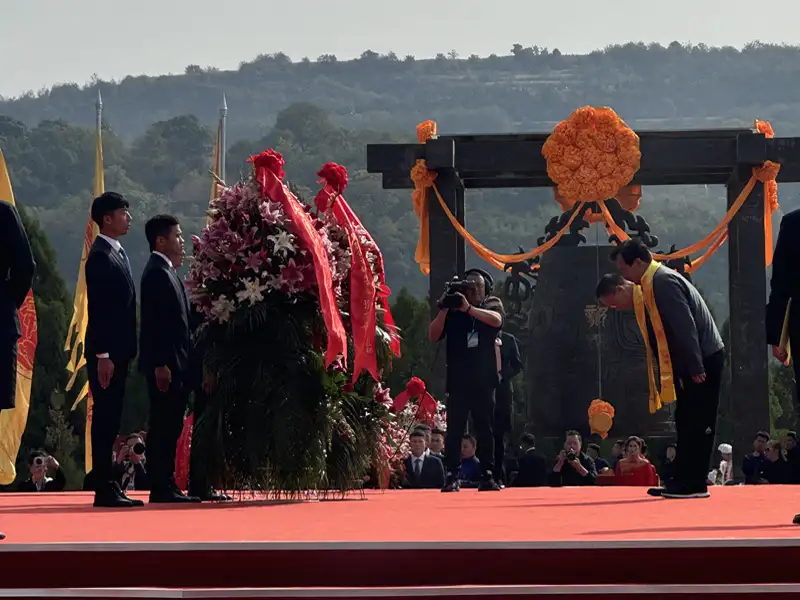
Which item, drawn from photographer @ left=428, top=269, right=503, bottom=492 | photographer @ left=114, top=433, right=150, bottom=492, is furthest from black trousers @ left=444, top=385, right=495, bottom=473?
photographer @ left=114, top=433, right=150, bottom=492

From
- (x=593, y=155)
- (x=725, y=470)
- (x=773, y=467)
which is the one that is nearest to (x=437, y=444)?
(x=773, y=467)

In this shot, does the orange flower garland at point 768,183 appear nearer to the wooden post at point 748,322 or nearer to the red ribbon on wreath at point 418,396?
the wooden post at point 748,322

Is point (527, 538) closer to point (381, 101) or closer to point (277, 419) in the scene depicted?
point (277, 419)

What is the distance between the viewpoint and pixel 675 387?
9.06 metres

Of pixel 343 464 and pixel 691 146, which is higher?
pixel 691 146

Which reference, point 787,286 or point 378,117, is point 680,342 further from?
point 378,117

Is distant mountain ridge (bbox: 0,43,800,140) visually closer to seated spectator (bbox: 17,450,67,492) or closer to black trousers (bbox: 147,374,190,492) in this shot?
seated spectator (bbox: 17,450,67,492)

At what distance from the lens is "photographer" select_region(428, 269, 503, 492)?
34.5ft

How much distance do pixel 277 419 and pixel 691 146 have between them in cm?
1018

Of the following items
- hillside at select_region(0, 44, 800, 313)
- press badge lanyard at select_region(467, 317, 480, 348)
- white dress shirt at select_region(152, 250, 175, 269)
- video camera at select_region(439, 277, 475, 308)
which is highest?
white dress shirt at select_region(152, 250, 175, 269)

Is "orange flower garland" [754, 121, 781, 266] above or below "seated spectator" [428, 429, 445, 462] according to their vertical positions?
above

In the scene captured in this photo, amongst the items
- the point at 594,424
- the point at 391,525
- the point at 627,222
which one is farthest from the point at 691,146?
the point at 391,525

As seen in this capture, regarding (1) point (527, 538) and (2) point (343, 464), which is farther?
(2) point (343, 464)

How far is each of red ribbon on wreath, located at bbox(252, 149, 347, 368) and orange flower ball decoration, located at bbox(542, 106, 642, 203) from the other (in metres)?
9.03
